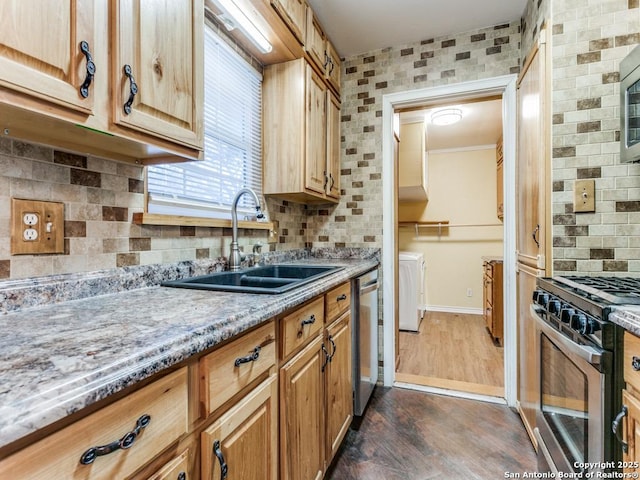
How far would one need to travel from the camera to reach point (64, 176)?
38.4 inches

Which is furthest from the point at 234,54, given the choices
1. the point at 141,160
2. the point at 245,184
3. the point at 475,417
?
the point at 475,417

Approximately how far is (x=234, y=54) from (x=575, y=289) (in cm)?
196

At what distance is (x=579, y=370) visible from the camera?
3.54 feet

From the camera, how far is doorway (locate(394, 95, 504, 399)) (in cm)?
291

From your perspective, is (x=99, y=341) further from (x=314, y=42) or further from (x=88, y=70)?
(x=314, y=42)

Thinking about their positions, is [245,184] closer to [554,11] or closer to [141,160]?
[141,160]

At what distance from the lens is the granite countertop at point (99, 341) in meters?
0.41

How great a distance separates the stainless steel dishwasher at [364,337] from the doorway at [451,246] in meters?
0.52

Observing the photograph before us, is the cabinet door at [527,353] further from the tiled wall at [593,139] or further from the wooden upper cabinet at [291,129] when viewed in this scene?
the wooden upper cabinet at [291,129]

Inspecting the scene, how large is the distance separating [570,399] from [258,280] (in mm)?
1302

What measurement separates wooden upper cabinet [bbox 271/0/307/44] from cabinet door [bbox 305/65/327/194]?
0.73 ft

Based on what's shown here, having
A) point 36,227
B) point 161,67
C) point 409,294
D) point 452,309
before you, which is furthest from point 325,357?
point 452,309

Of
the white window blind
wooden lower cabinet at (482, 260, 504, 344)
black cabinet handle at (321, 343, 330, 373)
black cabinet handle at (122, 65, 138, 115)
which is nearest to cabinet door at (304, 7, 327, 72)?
the white window blind

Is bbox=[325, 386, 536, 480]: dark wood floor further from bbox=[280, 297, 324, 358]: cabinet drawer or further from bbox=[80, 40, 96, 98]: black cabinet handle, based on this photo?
bbox=[80, 40, 96, 98]: black cabinet handle
